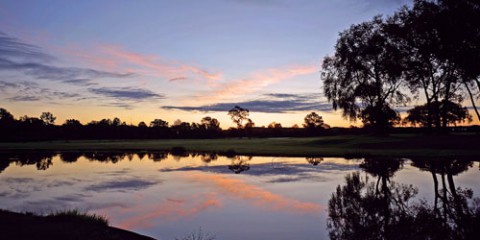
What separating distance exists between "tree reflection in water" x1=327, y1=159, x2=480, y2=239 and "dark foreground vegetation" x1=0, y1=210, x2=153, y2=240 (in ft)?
19.2

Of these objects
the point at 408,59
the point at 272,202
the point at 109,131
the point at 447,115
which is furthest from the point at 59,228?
the point at 109,131

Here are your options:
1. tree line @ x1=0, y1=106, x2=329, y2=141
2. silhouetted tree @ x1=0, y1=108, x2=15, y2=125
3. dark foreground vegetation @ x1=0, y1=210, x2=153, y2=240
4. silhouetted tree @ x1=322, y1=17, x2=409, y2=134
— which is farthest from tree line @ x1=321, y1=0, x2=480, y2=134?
silhouetted tree @ x1=0, y1=108, x2=15, y2=125

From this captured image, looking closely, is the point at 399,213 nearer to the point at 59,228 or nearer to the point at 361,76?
the point at 59,228

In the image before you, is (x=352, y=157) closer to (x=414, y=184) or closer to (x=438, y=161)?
(x=438, y=161)

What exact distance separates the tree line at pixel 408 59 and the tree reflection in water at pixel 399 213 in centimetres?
2468

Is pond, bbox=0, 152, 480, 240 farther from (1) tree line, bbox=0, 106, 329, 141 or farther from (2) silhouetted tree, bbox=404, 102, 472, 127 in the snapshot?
(1) tree line, bbox=0, 106, 329, 141

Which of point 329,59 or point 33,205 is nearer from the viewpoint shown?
point 33,205

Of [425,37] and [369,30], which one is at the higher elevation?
[369,30]

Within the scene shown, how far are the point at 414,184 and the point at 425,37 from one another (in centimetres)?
3036

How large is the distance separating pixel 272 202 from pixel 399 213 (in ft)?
16.7

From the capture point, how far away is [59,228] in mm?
10453

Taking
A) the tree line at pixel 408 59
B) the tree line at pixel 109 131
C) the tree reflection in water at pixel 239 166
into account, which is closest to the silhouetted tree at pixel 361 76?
the tree line at pixel 408 59

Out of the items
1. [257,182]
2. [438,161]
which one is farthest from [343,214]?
[438,161]

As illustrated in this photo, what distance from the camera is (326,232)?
450 inches
